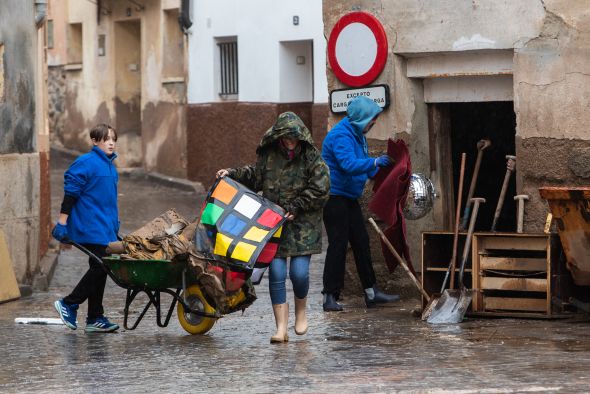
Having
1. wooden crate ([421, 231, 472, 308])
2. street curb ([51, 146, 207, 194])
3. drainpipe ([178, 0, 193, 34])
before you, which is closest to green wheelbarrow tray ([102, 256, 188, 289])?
wooden crate ([421, 231, 472, 308])

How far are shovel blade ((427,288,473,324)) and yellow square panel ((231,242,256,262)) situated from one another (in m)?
1.69

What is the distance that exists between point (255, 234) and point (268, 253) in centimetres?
16

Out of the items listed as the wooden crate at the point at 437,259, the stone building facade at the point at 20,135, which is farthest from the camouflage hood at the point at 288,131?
the stone building facade at the point at 20,135

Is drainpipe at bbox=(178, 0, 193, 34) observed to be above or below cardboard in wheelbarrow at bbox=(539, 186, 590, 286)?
above

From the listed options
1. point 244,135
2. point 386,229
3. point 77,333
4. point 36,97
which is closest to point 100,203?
point 77,333

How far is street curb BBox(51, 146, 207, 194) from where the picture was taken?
85.8 feet

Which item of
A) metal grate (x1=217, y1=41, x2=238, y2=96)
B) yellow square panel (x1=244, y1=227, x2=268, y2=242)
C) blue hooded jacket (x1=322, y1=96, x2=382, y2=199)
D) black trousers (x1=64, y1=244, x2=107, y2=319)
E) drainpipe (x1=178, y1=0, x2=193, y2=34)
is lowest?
black trousers (x1=64, y1=244, x2=107, y2=319)

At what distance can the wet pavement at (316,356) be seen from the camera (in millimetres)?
8609

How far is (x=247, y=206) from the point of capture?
34.3ft

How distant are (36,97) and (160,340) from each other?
16.9 feet

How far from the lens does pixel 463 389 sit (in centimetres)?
827

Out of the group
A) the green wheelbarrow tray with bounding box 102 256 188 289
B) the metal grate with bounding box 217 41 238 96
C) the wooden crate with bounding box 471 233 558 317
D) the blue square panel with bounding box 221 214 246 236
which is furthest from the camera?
the metal grate with bounding box 217 41 238 96

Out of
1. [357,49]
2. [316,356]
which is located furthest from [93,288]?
[357,49]

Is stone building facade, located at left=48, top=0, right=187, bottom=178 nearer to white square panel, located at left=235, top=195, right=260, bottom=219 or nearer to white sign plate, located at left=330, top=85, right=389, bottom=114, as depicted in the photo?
white sign plate, located at left=330, top=85, right=389, bottom=114
